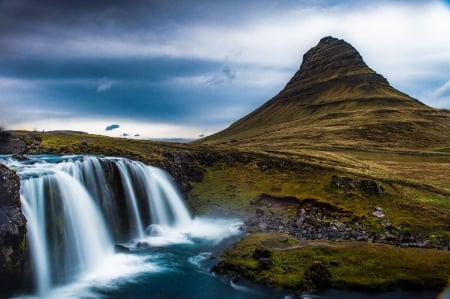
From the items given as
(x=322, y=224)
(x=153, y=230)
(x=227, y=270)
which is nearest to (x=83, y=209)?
(x=153, y=230)

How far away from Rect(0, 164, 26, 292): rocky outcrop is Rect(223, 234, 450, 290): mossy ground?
19.1 metres

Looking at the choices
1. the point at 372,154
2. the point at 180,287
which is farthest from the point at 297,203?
the point at 372,154

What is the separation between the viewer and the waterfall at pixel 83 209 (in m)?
39.3

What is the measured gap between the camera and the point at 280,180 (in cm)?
8325

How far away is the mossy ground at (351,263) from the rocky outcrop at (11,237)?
62.7ft

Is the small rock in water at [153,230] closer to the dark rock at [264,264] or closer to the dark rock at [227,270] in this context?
the dark rock at [227,270]

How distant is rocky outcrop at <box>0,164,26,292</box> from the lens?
33500 mm

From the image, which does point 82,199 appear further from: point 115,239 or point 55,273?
point 55,273

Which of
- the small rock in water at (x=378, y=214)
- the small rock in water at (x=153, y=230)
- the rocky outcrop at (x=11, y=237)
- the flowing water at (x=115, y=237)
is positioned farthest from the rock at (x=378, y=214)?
the rocky outcrop at (x=11, y=237)

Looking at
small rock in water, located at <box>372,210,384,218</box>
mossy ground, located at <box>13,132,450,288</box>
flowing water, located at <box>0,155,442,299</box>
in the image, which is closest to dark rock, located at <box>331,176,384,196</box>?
mossy ground, located at <box>13,132,450,288</box>

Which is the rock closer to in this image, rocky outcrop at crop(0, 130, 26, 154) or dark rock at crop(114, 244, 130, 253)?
dark rock at crop(114, 244, 130, 253)

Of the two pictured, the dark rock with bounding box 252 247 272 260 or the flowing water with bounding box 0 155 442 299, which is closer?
the flowing water with bounding box 0 155 442 299

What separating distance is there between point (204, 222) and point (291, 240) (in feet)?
66.8

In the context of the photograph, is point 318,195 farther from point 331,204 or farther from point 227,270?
point 227,270
